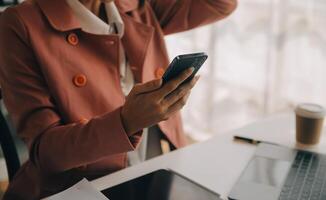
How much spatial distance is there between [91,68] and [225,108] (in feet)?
4.45

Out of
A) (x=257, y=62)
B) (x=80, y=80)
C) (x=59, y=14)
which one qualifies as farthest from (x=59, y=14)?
(x=257, y=62)

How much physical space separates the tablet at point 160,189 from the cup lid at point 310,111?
34cm

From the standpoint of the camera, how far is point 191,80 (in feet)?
2.76

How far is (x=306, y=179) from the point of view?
914 mm

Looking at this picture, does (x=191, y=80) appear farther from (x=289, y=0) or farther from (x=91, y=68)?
(x=289, y=0)

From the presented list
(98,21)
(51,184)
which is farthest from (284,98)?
(51,184)

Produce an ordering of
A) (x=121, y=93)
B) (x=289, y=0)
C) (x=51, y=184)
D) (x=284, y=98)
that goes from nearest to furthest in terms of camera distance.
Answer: (x=51, y=184) < (x=121, y=93) < (x=289, y=0) < (x=284, y=98)

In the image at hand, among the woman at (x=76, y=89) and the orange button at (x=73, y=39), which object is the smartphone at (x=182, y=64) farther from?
the orange button at (x=73, y=39)

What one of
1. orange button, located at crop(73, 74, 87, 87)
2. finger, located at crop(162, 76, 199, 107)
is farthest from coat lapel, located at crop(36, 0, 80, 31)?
finger, located at crop(162, 76, 199, 107)

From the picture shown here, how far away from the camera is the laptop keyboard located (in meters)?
0.85

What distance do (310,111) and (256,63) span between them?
100cm

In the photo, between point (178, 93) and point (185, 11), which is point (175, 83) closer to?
point (178, 93)

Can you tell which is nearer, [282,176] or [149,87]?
[149,87]

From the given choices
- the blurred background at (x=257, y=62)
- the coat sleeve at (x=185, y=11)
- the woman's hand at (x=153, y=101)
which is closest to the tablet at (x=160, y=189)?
the woman's hand at (x=153, y=101)
